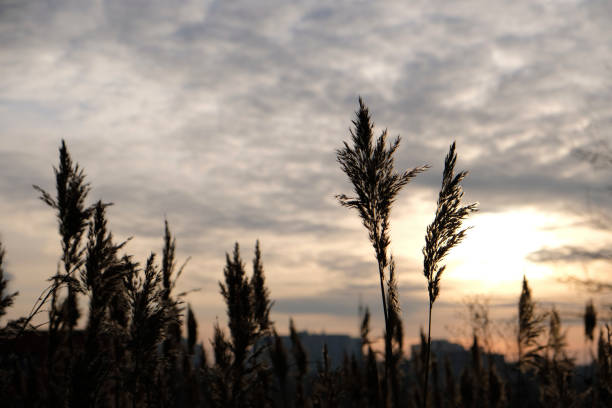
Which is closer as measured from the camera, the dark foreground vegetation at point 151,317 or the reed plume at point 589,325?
the dark foreground vegetation at point 151,317

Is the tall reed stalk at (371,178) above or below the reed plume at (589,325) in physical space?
above

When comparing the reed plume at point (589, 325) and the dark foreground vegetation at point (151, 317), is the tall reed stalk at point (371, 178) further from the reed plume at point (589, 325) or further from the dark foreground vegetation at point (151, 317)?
the reed plume at point (589, 325)

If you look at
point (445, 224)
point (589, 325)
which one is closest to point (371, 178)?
point (445, 224)

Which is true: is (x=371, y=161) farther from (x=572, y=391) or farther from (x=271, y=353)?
(x=572, y=391)

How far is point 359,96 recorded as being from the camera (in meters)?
5.39

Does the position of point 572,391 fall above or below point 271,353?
below

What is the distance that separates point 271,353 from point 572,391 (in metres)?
5.30

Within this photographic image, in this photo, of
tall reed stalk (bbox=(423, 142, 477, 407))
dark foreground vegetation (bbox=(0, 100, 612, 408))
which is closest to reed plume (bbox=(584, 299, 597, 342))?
dark foreground vegetation (bbox=(0, 100, 612, 408))

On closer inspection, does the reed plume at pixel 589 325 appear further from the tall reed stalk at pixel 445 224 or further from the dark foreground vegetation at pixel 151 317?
the tall reed stalk at pixel 445 224

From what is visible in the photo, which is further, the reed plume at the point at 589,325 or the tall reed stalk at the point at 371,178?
the reed plume at the point at 589,325

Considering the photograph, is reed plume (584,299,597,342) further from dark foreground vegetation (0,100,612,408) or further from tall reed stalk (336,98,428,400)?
tall reed stalk (336,98,428,400)

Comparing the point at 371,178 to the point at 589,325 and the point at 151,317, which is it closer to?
the point at 151,317

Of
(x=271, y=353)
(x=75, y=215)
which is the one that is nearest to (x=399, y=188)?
(x=75, y=215)

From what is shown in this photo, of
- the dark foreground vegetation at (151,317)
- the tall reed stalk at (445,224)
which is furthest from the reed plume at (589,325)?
the tall reed stalk at (445,224)
